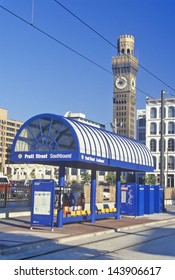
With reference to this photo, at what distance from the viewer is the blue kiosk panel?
18.1m

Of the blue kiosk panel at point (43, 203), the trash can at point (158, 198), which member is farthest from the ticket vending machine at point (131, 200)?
the blue kiosk panel at point (43, 203)

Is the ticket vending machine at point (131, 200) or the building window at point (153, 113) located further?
the building window at point (153, 113)

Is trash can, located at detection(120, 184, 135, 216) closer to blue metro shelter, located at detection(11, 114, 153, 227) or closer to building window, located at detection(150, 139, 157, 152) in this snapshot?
blue metro shelter, located at detection(11, 114, 153, 227)

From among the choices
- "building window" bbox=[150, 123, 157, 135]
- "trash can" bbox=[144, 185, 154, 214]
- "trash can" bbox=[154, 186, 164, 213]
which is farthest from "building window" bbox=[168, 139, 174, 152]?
"trash can" bbox=[144, 185, 154, 214]

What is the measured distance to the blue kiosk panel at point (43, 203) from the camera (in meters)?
18.1

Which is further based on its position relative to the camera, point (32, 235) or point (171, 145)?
point (171, 145)

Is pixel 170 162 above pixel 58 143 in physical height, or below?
above

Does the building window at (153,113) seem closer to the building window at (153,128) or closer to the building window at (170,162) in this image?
the building window at (153,128)

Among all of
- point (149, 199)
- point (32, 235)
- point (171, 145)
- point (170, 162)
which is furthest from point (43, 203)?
point (171, 145)

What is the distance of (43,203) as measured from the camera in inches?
722

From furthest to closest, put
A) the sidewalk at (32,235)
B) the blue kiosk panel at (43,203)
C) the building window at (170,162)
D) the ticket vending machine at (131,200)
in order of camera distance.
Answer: the building window at (170,162) → the ticket vending machine at (131,200) → the blue kiosk panel at (43,203) → the sidewalk at (32,235)

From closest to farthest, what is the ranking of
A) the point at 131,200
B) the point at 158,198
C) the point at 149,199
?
1. the point at 131,200
2. the point at 149,199
3. the point at 158,198

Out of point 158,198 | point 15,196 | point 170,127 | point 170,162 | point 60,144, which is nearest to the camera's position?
point 60,144

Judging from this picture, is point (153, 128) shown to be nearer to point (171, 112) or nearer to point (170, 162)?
point (171, 112)
